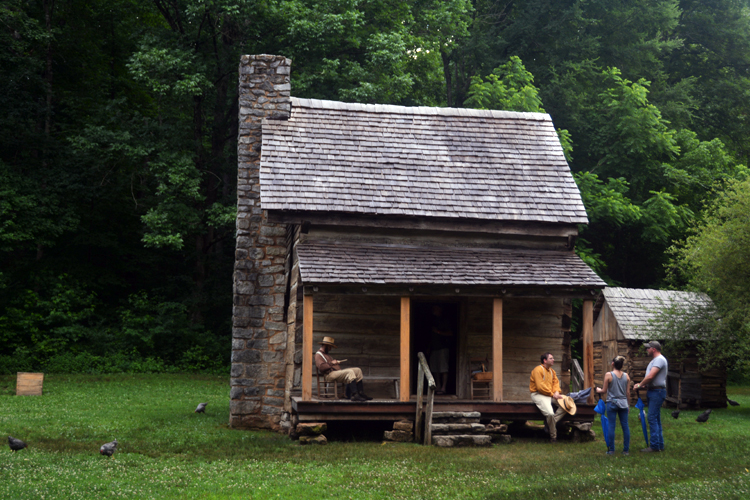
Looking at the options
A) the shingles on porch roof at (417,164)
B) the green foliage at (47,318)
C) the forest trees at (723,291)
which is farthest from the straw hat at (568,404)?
the green foliage at (47,318)

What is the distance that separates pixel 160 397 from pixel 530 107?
16.6 metres

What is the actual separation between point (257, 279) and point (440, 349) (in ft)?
14.6

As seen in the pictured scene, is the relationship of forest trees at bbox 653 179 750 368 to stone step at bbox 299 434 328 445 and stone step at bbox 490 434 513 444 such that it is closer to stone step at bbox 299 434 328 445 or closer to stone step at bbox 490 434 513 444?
stone step at bbox 490 434 513 444

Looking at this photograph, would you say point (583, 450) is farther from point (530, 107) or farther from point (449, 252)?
point (530, 107)

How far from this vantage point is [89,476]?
30.0 feet

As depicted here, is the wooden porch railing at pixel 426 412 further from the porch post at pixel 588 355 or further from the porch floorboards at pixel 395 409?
the porch post at pixel 588 355

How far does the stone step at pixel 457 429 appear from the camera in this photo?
12812mm

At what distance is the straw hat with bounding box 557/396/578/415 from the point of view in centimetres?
1327

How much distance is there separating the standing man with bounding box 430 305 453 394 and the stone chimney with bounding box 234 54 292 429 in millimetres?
3448

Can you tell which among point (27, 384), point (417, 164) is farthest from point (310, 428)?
point (27, 384)

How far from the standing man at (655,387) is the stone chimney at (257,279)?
25.9 ft

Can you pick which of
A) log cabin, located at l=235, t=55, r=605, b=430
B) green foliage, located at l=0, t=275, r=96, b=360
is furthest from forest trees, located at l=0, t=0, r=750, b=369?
log cabin, located at l=235, t=55, r=605, b=430

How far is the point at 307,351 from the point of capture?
13.2 m

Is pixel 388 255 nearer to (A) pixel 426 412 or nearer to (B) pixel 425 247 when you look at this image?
(B) pixel 425 247
